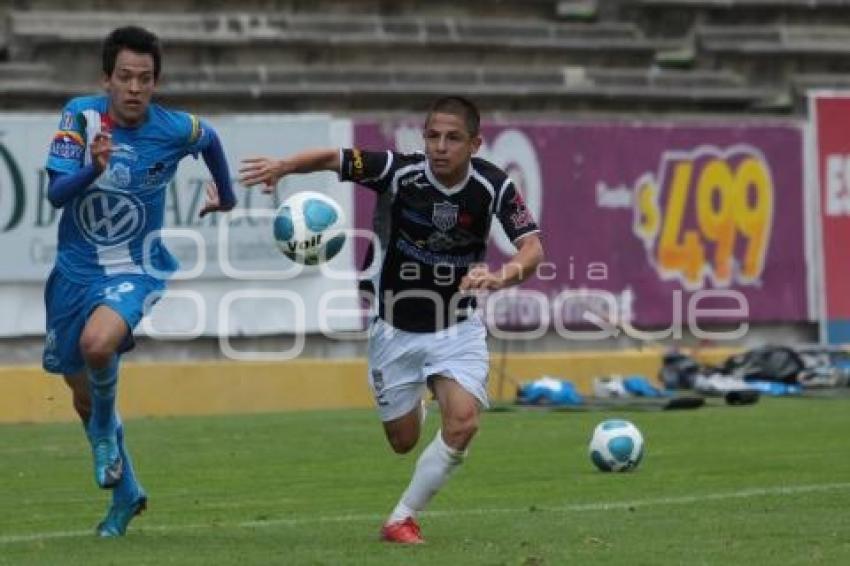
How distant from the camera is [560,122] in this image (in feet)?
75.2

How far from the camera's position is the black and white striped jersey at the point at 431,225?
10.5 meters

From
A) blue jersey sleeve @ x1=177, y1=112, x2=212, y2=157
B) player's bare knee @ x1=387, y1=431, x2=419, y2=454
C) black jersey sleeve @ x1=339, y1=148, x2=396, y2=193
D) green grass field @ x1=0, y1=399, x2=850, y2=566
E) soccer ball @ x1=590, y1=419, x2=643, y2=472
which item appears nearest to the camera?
green grass field @ x1=0, y1=399, x2=850, y2=566

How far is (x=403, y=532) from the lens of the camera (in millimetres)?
10031

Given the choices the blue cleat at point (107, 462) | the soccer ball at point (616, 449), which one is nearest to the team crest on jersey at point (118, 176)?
the blue cleat at point (107, 462)

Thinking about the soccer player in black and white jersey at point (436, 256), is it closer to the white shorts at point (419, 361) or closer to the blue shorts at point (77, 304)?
the white shorts at point (419, 361)

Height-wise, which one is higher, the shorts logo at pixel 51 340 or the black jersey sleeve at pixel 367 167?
the black jersey sleeve at pixel 367 167

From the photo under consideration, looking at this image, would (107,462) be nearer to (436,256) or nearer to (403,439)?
(403,439)

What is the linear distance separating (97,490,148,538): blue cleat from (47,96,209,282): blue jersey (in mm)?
1057

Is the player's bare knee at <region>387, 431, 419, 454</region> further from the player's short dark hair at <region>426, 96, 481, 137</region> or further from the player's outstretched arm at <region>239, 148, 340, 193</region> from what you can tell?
the player's short dark hair at <region>426, 96, 481, 137</region>

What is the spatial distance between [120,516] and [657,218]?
536 inches

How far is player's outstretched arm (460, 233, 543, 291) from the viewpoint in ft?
31.4

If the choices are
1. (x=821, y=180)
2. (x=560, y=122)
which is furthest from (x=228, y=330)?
(x=821, y=180)

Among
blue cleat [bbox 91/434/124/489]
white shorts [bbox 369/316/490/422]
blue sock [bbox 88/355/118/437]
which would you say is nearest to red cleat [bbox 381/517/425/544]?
white shorts [bbox 369/316/490/422]

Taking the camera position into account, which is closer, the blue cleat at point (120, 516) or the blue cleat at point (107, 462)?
the blue cleat at point (107, 462)
